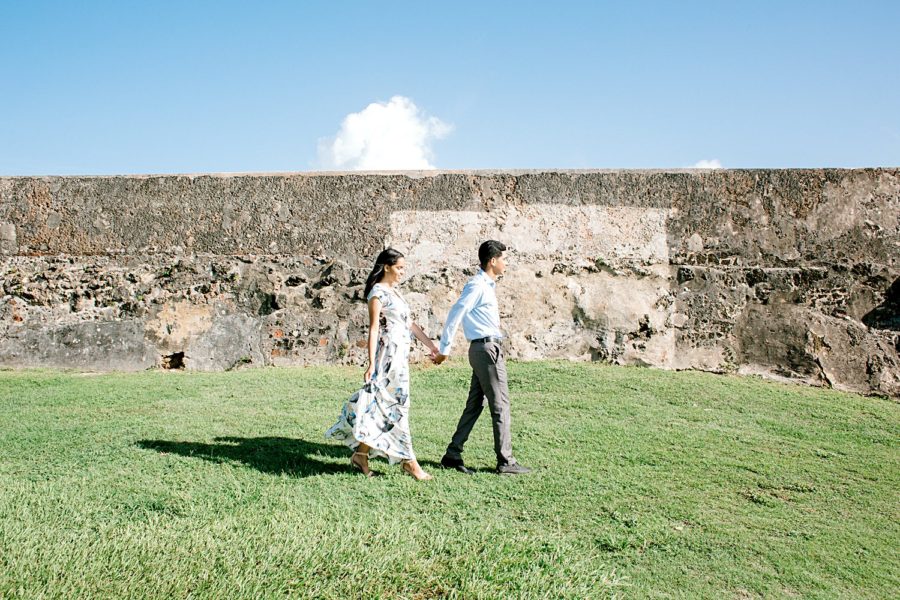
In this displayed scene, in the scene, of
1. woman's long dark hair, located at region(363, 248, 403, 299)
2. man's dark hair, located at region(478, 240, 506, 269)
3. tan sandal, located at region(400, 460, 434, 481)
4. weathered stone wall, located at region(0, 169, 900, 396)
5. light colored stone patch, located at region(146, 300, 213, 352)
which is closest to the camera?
tan sandal, located at region(400, 460, 434, 481)

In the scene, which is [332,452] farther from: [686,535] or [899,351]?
[899,351]

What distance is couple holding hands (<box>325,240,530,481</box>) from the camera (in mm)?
4453

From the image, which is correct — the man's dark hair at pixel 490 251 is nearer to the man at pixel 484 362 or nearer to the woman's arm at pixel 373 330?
the man at pixel 484 362

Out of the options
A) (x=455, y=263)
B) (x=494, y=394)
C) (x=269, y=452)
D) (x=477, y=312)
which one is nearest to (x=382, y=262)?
(x=477, y=312)

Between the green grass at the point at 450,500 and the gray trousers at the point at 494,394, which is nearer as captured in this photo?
the green grass at the point at 450,500

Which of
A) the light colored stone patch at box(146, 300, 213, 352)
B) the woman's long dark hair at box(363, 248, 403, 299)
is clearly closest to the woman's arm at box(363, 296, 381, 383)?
the woman's long dark hair at box(363, 248, 403, 299)

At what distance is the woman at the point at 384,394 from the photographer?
4.42 metres

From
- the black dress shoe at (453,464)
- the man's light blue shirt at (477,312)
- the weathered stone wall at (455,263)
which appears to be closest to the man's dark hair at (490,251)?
the man's light blue shirt at (477,312)

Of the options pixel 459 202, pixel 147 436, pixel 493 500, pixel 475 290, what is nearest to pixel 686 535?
pixel 493 500

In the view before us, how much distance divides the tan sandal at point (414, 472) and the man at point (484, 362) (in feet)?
0.94

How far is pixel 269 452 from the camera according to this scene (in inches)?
192

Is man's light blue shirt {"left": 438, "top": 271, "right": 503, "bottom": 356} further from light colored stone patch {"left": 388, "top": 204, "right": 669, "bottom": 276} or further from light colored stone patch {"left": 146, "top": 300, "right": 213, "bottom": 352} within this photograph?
light colored stone patch {"left": 146, "top": 300, "right": 213, "bottom": 352}

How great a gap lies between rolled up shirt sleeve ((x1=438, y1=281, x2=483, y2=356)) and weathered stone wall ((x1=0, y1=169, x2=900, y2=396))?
339 centimetres

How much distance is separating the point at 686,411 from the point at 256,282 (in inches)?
199
